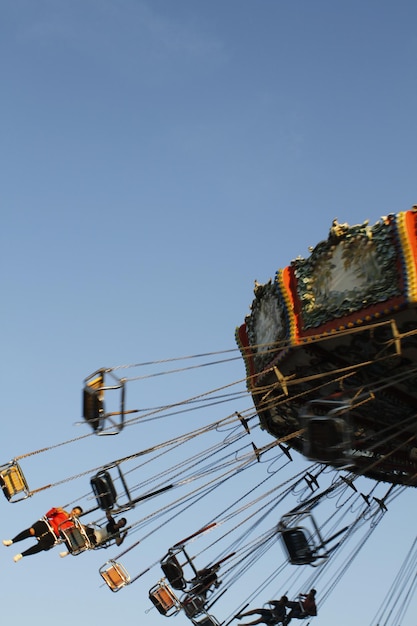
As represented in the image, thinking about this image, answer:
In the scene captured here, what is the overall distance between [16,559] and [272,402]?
14.4 ft

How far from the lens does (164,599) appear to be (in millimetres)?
13242

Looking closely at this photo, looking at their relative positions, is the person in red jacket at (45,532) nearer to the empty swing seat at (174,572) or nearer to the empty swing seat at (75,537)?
the empty swing seat at (75,537)

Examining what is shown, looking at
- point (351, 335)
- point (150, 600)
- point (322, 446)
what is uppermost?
point (351, 335)

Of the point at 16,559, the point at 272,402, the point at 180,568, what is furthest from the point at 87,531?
the point at 272,402

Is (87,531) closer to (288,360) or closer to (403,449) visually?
(288,360)

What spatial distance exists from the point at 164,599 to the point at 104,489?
289cm

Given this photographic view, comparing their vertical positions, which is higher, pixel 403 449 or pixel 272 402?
pixel 272 402

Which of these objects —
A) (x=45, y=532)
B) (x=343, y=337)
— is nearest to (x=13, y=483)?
(x=45, y=532)

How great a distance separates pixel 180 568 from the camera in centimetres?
1291

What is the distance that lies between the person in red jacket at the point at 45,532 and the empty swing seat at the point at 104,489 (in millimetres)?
654

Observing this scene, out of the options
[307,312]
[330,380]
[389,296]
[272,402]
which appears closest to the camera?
[389,296]

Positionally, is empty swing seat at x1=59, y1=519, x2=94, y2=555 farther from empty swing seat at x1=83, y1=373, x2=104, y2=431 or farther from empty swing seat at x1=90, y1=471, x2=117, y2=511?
empty swing seat at x1=83, y1=373, x2=104, y2=431

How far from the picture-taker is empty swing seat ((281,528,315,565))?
11.7 m

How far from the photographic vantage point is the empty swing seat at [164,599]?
13227 mm
